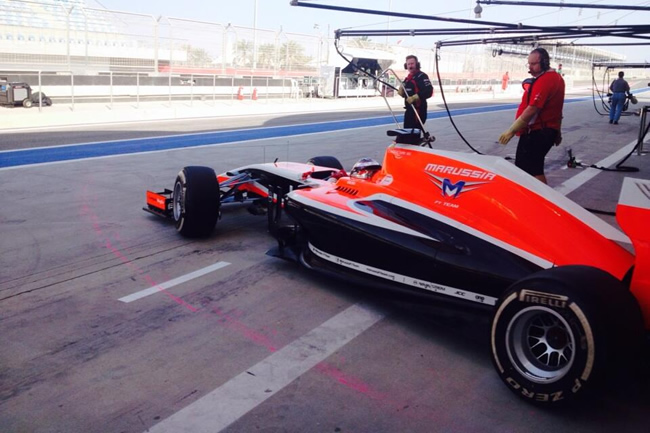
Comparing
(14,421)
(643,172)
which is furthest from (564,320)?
(643,172)

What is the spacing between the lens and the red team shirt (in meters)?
6.18

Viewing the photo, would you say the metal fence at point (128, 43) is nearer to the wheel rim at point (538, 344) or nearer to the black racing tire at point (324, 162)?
the black racing tire at point (324, 162)

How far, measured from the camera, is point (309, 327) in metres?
3.93

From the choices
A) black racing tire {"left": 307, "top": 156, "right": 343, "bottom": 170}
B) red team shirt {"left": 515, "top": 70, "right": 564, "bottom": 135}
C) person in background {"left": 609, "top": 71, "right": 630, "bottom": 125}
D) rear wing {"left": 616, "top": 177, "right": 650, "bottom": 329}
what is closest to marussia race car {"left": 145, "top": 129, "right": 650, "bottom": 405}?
rear wing {"left": 616, "top": 177, "right": 650, "bottom": 329}

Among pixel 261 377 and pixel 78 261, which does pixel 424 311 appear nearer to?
pixel 261 377

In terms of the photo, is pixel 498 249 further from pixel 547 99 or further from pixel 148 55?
pixel 148 55

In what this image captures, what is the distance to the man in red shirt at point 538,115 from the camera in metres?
6.18

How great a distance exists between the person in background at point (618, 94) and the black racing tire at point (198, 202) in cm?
1842

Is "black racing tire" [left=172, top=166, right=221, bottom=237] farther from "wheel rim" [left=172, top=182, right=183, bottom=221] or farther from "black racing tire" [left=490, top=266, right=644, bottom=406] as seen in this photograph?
"black racing tire" [left=490, top=266, right=644, bottom=406]

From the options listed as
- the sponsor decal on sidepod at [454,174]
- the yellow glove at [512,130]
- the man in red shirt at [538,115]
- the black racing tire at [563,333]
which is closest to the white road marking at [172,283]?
the sponsor decal on sidepod at [454,174]

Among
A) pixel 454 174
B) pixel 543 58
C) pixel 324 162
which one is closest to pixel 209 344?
pixel 454 174

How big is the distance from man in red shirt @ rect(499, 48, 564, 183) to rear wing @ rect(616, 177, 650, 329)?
8.69 feet

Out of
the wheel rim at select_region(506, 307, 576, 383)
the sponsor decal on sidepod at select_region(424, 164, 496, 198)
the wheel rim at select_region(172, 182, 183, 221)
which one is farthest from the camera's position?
the wheel rim at select_region(172, 182, 183, 221)

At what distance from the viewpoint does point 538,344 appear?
3.07 m
